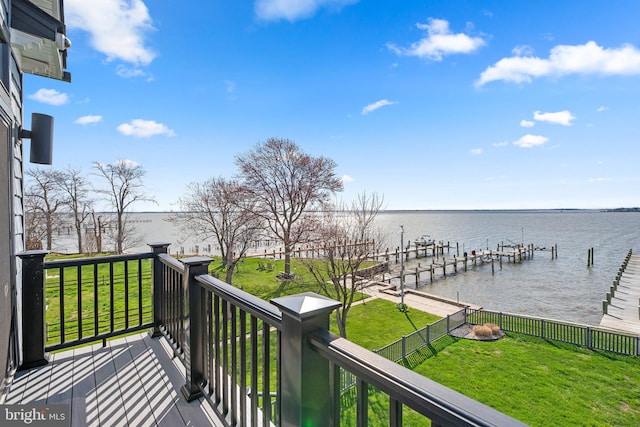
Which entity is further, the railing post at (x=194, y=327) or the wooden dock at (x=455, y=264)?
the wooden dock at (x=455, y=264)

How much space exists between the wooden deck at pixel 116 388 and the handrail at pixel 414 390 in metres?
1.54

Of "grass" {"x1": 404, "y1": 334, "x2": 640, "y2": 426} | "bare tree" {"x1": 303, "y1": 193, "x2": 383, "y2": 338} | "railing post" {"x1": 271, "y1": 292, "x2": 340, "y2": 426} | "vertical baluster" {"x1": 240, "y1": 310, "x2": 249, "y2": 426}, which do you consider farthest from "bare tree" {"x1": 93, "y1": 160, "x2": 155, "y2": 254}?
"railing post" {"x1": 271, "y1": 292, "x2": 340, "y2": 426}

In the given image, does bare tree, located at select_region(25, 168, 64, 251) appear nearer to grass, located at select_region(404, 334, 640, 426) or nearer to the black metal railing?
the black metal railing

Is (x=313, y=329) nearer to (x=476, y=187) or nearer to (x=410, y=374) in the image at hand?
(x=410, y=374)

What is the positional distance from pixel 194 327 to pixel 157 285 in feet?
4.67

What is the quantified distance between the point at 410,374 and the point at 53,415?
2.64 metres

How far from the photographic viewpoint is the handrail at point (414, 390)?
68cm

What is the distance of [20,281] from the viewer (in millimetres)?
2773

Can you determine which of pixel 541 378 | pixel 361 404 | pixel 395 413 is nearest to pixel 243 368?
pixel 361 404

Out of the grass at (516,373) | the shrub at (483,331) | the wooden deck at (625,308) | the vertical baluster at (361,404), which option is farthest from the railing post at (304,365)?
the wooden deck at (625,308)

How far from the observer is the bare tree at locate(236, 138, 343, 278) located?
17.3 m

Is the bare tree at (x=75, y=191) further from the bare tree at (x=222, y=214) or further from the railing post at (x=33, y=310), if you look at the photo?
the railing post at (x=33, y=310)

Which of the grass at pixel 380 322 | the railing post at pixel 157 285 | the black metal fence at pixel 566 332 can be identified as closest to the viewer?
the railing post at pixel 157 285

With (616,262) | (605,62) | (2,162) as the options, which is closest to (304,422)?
(2,162)
